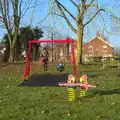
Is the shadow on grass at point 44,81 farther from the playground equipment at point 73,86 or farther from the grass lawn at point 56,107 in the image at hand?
the playground equipment at point 73,86

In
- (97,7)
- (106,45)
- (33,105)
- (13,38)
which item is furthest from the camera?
(106,45)

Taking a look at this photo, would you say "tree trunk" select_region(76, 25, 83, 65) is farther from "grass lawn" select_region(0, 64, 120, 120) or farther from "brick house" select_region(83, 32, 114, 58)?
"brick house" select_region(83, 32, 114, 58)

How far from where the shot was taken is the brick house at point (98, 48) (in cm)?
9631

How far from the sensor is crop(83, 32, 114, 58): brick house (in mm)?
96312

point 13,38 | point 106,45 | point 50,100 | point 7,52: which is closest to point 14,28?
point 13,38

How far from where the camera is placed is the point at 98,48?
98500mm

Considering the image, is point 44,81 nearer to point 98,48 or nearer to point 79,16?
point 79,16

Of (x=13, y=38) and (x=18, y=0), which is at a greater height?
(x=18, y=0)

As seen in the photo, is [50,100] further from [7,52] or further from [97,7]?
[7,52]

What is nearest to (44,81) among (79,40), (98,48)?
(79,40)

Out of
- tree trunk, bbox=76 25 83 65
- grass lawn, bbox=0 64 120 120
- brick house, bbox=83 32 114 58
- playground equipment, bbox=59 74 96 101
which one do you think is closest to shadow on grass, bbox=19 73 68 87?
grass lawn, bbox=0 64 120 120

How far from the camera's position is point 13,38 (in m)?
40.5

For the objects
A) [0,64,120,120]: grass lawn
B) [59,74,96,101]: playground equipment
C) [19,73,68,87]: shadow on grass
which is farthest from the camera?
[19,73,68,87]: shadow on grass

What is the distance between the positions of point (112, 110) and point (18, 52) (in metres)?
46.3
